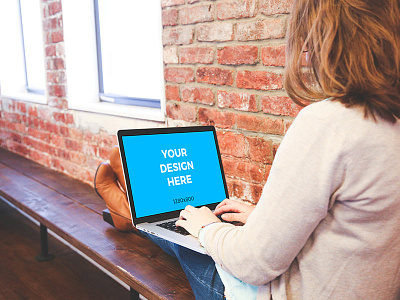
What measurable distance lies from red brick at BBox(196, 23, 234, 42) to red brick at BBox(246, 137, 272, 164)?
0.41 metres

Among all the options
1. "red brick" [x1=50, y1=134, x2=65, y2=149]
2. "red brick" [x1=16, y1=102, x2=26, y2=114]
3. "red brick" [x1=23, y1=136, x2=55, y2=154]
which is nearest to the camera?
"red brick" [x1=50, y1=134, x2=65, y2=149]

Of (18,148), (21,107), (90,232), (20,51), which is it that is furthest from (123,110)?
(20,51)

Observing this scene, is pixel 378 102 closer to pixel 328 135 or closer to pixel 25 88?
pixel 328 135

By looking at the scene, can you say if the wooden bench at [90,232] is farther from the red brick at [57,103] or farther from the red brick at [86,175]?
the red brick at [57,103]

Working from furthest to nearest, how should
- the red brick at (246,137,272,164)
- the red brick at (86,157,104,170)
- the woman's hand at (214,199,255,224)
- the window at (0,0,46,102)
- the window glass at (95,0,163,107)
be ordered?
A: the window at (0,0,46,102)
the red brick at (86,157,104,170)
the window glass at (95,0,163,107)
the red brick at (246,137,272,164)
the woman's hand at (214,199,255,224)

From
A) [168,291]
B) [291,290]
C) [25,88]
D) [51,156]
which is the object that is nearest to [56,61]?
[51,156]

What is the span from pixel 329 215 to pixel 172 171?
2.41ft

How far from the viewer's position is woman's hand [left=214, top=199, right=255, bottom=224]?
119 cm

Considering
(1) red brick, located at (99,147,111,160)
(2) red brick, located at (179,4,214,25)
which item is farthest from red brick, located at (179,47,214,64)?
(1) red brick, located at (99,147,111,160)

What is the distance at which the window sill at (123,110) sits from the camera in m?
2.06

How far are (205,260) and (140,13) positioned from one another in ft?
5.52

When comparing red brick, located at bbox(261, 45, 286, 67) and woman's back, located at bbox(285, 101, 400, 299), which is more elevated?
red brick, located at bbox(261, 45, 286, 67)

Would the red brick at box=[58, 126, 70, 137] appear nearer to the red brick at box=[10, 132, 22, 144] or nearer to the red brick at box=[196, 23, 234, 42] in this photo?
the red brick at box=[10, 132, 22, 144]

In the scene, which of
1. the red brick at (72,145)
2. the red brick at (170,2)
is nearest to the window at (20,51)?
the red brick at (72,145)
